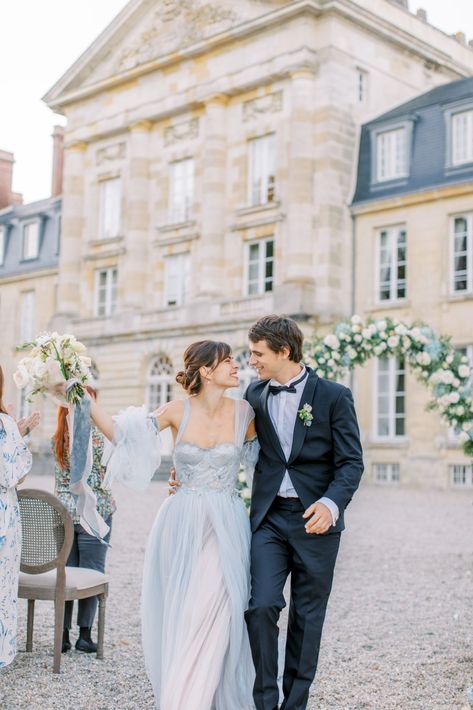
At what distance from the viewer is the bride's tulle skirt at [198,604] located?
4152mm

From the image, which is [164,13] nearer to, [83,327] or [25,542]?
[83,327]

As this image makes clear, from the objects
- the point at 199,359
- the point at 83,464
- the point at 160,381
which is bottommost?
the point at 83,464

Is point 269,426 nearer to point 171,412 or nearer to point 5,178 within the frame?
point 171,412

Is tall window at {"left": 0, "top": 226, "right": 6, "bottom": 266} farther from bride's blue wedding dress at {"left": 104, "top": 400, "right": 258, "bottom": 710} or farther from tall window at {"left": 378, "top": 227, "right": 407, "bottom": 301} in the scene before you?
bride's blue wedding dress at {"left": 104, "top": 400, "right": 258, "bottom": 710}

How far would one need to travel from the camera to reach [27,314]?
3706cm

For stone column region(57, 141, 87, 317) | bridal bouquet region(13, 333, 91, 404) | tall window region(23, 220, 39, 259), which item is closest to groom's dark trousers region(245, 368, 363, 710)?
bridal bouquet region(13, 333, 91, 404)

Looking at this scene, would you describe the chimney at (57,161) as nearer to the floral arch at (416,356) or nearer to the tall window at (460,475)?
the tall window at (460,475)

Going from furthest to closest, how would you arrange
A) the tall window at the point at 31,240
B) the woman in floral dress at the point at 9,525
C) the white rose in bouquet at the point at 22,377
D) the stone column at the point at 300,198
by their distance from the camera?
the tall window at the point at 31,240, the stone column at the point at 300,198, the woman in floral dress at the point at 9,525, the white rose in bouquet at the point at 22,377

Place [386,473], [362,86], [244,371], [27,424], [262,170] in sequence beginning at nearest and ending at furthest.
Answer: [27,424]
[386,473]
[244,371]
[362,86]
[262,170]

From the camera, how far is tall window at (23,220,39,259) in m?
37.6

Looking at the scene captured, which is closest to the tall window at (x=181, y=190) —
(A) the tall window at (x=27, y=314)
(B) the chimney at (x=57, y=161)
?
(A) the tall window at (x=27, y=314)

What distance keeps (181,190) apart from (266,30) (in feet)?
18.0

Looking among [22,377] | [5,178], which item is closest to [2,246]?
[5,178]

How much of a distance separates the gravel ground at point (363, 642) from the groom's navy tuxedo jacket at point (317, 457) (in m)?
1.33
